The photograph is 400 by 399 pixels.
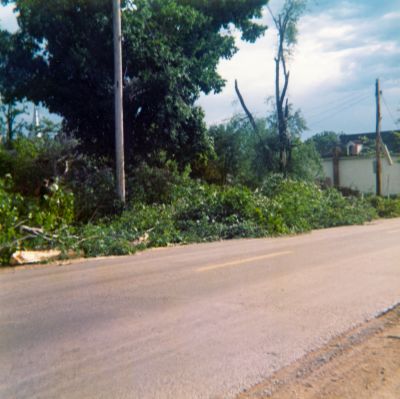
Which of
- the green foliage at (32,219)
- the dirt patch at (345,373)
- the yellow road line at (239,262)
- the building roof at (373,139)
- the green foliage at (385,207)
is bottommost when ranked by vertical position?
the green foliage at (385,207)

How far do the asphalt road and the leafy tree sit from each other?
11.1m

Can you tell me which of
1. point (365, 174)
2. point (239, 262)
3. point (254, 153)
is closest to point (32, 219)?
point (239, 262)

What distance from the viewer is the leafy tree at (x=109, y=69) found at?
21125 millimetres

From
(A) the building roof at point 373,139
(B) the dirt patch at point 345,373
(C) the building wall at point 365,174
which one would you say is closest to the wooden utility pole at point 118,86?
(B) the dirt patch at point 345,373

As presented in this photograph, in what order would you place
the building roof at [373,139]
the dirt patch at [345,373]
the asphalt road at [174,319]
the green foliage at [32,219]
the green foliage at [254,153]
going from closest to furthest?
the dirt patch at [345,373]
the asphalt road at [174,319]
the green foliage at [32,219]
the green foliage at [254,153]
the building roof at [373,139]

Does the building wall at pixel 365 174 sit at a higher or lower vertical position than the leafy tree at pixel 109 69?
lower

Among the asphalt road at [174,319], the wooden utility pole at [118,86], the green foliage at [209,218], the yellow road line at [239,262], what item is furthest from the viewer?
the wooden utility pole at [118,86]

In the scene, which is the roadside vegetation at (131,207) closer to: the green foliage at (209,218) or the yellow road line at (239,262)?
the green foliage at (209,218)

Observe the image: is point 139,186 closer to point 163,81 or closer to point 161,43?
point 163,81

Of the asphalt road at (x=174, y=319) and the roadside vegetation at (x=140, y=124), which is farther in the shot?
the roadside vegetation at (x=140, y=124)

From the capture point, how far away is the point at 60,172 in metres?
23.7

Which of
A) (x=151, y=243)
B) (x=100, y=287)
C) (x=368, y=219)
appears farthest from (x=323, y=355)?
(x=368, y=219)

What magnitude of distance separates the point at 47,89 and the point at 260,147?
17.5 meters

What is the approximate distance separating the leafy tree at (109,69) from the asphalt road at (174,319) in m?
11.1
